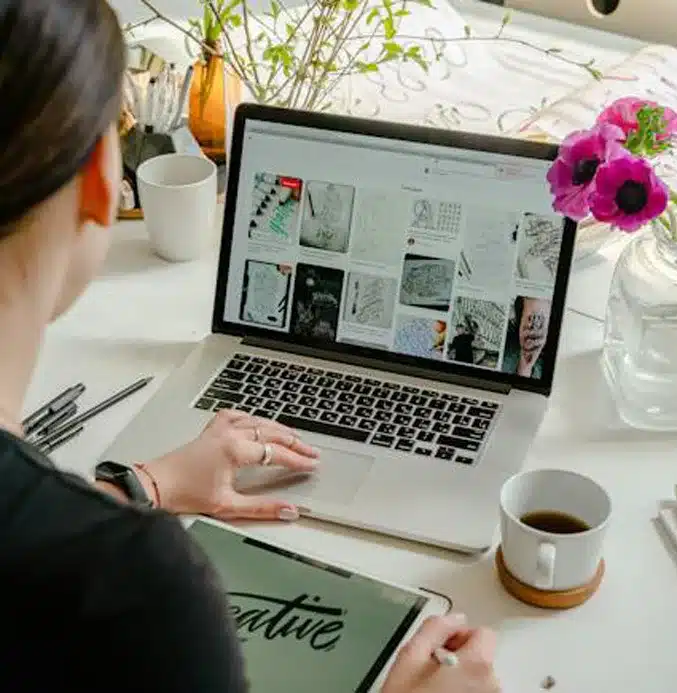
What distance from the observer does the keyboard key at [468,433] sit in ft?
3.64

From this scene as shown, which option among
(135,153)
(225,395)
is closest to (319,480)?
(225,395)

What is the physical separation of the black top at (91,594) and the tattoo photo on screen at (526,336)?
578 millimetres

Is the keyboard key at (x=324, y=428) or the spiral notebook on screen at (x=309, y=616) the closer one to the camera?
the spiral notebook on screen at (x=309, y=616)

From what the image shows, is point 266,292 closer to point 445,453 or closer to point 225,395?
point 225,395

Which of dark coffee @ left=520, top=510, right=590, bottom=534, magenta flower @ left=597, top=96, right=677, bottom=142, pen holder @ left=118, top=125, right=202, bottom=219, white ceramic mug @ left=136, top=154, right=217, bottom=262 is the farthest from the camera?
pen holder @ left=118, top=125, right=202, bottom=219

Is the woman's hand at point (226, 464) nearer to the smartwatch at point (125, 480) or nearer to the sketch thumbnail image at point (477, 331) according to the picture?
the smartwatch at point (125, 480)

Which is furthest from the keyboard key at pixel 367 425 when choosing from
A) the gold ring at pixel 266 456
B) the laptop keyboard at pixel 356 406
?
the gold ring at pixel 266 456

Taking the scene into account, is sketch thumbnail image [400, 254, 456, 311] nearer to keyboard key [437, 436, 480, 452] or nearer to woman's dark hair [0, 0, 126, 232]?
keyboard key [437, 436, 480, 452]

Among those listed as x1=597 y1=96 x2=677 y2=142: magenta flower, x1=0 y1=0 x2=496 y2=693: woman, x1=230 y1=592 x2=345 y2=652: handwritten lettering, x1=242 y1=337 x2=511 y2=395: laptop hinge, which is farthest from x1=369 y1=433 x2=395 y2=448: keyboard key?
x1=0 y1=0 x2=496 y2=693: woman

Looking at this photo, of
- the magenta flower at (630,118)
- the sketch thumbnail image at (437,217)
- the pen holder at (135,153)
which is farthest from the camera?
the pen holder at (135,153)

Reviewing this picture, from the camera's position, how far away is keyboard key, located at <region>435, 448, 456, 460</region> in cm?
108

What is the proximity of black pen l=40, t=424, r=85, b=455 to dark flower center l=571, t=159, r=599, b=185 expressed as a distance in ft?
1.64

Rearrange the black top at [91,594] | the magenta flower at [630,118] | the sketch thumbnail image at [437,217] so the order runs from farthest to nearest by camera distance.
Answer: the sketch thumbnail image at [437,217] < the magenta flower at [630,118] < the black top at [91,594]

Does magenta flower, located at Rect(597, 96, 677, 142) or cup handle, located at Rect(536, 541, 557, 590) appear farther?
magenta flower, located at Rect(597, 96, 677, 142)
